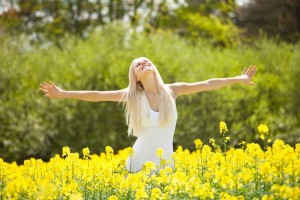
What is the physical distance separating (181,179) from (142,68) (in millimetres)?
2071

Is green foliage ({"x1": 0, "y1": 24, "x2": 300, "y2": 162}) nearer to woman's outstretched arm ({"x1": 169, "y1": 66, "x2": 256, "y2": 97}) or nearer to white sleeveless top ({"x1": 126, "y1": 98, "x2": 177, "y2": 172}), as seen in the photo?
woman's outstretched arm ({"x1": 169, "y1": 66, "x2": 256, "y2": 97})

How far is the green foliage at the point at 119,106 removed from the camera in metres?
15.5

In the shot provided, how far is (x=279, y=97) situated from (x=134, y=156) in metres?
9.45

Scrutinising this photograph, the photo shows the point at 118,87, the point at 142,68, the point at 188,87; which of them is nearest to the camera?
the point at 142,68

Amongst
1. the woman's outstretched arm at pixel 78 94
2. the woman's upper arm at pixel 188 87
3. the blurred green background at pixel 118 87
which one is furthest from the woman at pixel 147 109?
the blurred green background at pixel 118 87

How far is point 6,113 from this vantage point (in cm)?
1565

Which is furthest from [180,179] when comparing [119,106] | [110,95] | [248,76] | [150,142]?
[119,106]

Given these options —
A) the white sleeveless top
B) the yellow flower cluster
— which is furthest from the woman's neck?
the yellow flower cluster

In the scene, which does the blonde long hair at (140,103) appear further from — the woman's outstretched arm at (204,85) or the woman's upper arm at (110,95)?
the woman's outstretched arm at (204,85)

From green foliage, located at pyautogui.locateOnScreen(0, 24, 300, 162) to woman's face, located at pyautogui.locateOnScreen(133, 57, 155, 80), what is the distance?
8394mm

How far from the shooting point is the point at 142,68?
7.01 meters

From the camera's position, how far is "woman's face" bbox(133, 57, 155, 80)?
6970mm

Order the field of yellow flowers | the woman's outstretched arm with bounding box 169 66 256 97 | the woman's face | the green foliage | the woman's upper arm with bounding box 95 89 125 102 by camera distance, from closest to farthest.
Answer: the field of yellow flowers, the woman's face, the woman's upper arm with bounding box 95 89 125 102, the woman's outstretched arm with bounding box 169 66 256 97, the green foliage

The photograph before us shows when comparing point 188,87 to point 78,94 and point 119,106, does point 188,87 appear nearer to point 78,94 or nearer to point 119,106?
point 78,94
